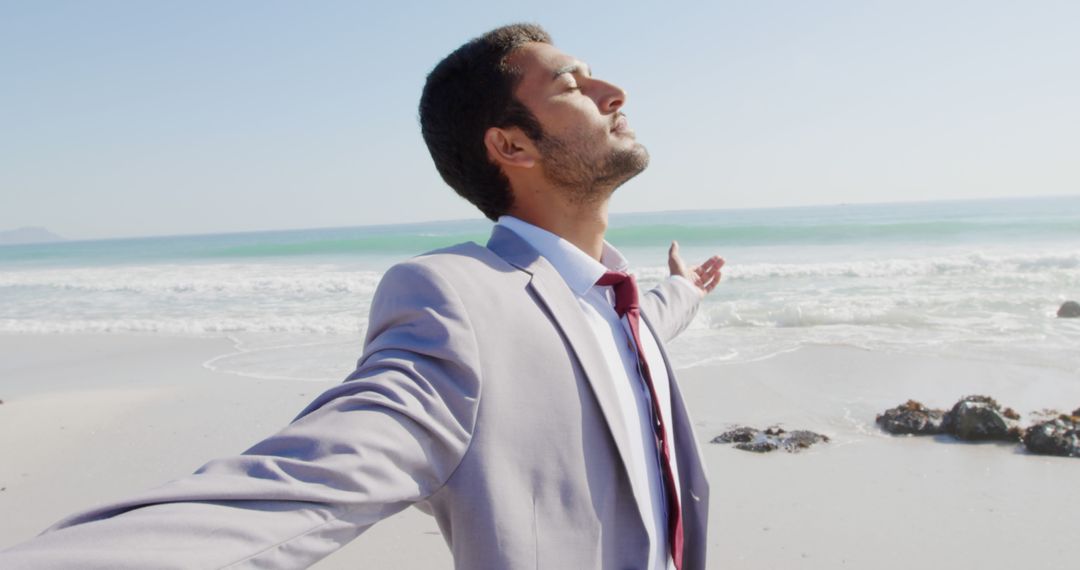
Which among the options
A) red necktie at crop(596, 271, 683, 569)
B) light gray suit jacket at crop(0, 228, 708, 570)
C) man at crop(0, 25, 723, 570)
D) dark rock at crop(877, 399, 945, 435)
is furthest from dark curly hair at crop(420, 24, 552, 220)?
dark rock at crop(877, 399, 945, 435)

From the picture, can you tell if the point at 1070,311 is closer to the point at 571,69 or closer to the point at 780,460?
the point at 780,460

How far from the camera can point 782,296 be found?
14727 millimetres

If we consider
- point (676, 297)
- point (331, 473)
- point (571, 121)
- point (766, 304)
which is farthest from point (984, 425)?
point (766, 304)

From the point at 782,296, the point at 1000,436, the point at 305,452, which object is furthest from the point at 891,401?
the point at 782,296

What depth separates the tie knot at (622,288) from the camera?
1.67m

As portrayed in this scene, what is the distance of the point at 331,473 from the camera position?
98 cm

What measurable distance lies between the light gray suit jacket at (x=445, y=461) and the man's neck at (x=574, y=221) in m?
0.19

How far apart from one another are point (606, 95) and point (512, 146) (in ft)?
0.85

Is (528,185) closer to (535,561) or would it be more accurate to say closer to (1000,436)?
(535,561)

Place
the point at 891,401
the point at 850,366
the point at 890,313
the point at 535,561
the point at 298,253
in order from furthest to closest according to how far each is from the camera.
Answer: the point at 298,253
the point at 890,313
the point at 850,366
the point at 891,401
the point at 535,561

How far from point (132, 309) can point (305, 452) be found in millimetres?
18081

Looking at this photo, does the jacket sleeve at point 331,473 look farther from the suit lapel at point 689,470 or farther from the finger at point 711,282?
the finger at point 711,282

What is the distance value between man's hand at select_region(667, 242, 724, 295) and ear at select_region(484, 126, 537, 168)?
1.22m

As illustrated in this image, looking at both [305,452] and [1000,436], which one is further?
[1000,436]
